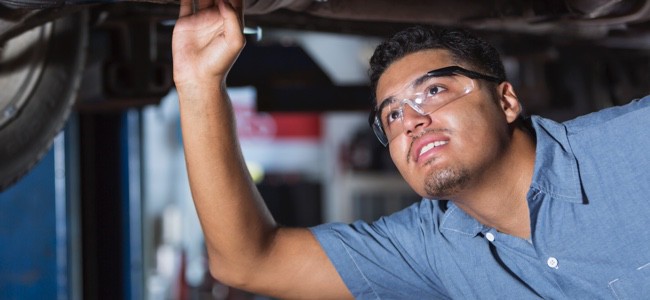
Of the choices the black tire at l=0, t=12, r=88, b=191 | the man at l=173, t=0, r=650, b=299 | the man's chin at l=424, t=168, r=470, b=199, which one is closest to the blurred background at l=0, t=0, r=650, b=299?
the black tire at l=0, t=12, r=88, b=191

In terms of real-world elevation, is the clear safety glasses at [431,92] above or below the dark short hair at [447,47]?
below

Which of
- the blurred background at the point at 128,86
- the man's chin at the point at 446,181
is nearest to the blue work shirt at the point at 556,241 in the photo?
the man's chin at the point at 446,181

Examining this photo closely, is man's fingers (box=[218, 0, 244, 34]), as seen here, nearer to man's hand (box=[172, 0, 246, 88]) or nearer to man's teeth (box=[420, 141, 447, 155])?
man's hand (box=[172, 0, 246, 88])

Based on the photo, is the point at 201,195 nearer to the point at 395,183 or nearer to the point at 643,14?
the point at 643,14

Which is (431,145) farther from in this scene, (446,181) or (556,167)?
(556,167)

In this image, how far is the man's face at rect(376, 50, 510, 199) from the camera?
134cm

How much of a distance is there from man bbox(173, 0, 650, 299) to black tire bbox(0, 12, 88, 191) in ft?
0.96

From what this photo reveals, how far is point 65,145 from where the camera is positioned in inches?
91.4

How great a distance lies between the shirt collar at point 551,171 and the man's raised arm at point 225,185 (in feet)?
0.86

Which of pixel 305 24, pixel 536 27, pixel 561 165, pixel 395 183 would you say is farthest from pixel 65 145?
pixel 395 183

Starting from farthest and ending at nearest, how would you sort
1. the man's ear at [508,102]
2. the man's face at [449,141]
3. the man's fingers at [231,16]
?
the man's ear at [508,102]
the man's face at [449,141]
the man's fingers at [231,16]

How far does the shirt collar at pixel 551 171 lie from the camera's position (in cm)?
137

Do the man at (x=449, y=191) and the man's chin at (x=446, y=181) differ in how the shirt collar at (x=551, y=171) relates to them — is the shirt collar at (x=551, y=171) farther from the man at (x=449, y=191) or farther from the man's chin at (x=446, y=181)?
the man's chin at (x=446, y=181)

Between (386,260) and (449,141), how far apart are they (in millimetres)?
306
